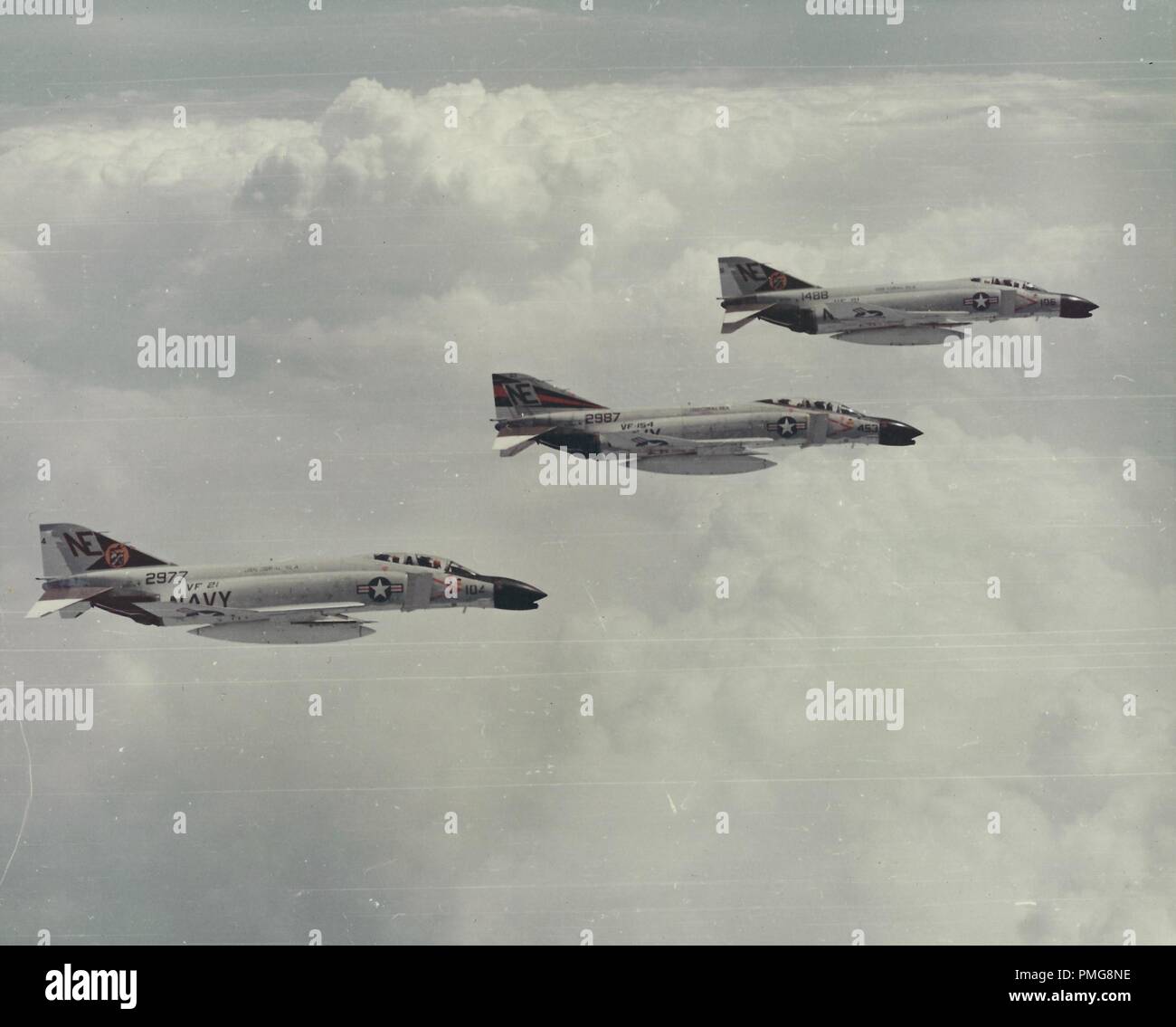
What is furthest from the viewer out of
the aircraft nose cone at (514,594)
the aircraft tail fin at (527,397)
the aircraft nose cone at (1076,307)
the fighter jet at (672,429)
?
the aircraft nose cone at (1076,307)

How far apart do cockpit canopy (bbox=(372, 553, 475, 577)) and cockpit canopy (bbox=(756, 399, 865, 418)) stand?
605cm

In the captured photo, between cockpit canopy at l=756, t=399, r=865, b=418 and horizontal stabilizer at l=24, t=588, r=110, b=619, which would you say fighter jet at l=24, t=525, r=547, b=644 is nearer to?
horizontal stabilizer at l=24, t=588, r=110, b=619

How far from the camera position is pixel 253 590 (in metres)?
30.3

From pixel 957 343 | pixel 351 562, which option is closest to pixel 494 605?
pixel 351 562

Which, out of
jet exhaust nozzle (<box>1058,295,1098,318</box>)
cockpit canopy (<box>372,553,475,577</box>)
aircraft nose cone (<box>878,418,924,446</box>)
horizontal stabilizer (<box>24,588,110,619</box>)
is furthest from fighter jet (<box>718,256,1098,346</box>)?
horizontal stabilizer (<box>24,588,110,619</box>)

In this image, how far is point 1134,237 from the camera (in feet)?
108

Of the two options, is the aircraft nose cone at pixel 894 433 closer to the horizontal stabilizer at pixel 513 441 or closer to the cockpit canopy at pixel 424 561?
the horizontal stabilizer at pixel 513 441

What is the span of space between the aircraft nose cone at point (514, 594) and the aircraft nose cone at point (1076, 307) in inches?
424

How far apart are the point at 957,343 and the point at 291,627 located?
1272cm

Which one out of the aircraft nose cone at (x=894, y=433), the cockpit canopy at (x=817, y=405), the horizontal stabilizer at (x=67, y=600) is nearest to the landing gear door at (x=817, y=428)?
the cockpit canopy at (x=817, y=405)

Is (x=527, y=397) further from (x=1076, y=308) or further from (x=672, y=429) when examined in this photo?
(x=1076, y=308)

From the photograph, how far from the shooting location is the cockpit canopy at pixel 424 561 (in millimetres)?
30781
